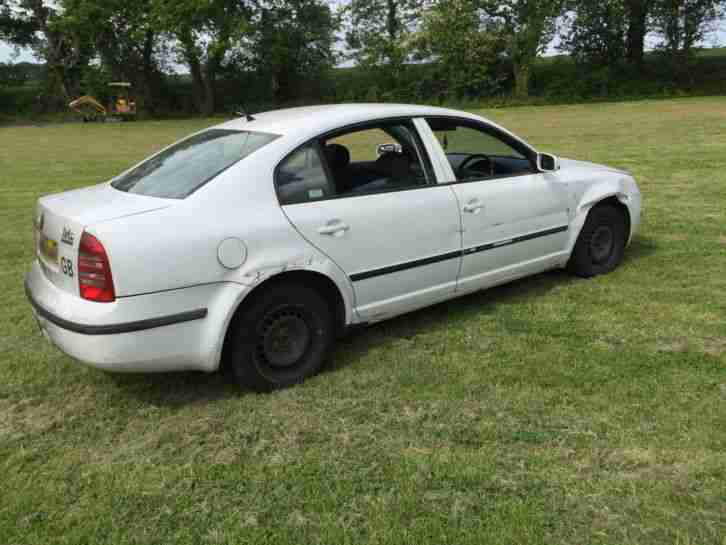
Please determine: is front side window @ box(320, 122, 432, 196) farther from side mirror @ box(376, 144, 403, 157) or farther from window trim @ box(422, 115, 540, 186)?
window trim @ box(422, 115, 540, 186)

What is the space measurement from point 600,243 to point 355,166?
2.37 m

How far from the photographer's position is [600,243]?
18.1 feet

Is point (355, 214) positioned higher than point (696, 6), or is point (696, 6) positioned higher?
point (696, 6)

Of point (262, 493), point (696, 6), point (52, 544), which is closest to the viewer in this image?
point (52, 544)

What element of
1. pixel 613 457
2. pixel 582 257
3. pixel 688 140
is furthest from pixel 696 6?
pixel 613 457

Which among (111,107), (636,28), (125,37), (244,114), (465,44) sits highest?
(125,37)

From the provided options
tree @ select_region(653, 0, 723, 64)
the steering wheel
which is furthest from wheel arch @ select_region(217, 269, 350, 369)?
tree @ select_region(653, 0, 723, 64)

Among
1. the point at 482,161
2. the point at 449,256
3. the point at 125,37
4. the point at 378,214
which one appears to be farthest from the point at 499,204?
the point at 125,37

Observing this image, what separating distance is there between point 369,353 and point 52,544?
2.14m

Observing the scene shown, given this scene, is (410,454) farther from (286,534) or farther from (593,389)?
(593,389)

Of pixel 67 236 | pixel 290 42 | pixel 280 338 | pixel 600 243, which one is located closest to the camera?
pixel 67 236

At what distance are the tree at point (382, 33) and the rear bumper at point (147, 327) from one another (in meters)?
36.5

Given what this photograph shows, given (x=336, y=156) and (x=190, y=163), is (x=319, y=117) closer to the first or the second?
(x=336, y=156)

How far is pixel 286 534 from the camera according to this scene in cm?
263
